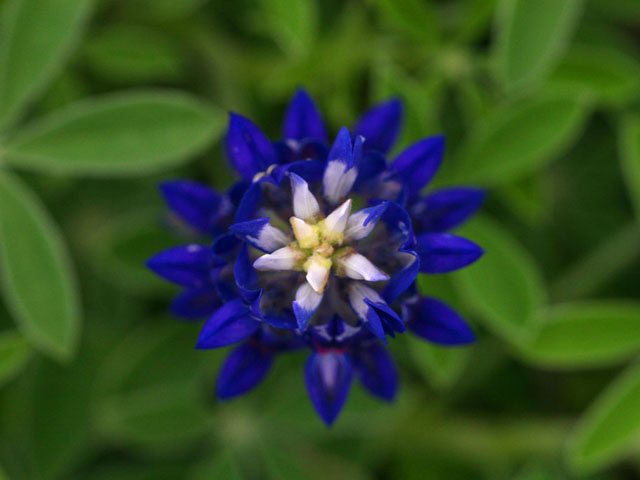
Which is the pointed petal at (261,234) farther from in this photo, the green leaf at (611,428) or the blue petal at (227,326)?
the green leaf at (611,428)

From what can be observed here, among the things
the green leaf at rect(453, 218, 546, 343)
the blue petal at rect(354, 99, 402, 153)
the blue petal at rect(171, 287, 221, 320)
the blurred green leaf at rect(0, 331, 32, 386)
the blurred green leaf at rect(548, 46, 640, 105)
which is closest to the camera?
the blue petal at rect(171, 287, 221, 320)

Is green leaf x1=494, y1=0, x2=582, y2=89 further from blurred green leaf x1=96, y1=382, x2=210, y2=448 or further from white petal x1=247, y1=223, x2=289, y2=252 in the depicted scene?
blurred green leaf x1=96, y1=382, x2=210, y2=448

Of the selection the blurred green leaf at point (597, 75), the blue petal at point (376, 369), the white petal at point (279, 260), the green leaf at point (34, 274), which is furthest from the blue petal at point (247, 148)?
the blurred green leaf at point (597, 75)

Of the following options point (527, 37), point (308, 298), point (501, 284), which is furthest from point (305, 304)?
point (527, 37)

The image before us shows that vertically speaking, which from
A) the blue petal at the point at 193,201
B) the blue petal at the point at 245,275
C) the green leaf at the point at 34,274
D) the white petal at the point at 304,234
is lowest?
the green leaf at the point at 34,274

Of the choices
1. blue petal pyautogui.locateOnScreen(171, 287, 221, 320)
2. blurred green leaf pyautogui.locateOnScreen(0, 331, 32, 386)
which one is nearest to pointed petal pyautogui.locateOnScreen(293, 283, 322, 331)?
blue petal pyautogui.locateOnScreen(171, 287, 221, 320)

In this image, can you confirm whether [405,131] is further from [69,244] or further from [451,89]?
[69,244]
